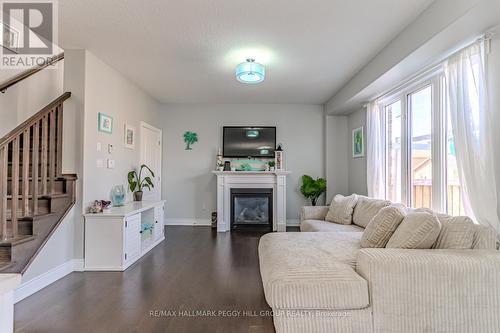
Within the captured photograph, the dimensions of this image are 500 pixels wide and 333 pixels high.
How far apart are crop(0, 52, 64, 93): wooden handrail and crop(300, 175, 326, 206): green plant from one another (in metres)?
4.50

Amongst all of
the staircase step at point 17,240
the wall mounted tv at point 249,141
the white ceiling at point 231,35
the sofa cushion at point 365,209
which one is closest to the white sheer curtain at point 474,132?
the white ceiling at point 231,35

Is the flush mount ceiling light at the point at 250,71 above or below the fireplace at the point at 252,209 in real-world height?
above

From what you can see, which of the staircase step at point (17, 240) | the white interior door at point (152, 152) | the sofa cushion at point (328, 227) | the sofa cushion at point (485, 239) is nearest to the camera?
the sofa cushion at point (485, 239)

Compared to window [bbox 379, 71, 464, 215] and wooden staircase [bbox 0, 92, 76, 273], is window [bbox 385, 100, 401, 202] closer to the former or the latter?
window [bbox 379, 71, 464, 215]

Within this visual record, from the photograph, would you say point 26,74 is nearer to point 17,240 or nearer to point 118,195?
point 17,240

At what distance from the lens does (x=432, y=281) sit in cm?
173

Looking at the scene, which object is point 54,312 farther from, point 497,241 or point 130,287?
→ point 497,241

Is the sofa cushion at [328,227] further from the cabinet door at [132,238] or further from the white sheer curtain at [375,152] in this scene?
the cabinet door at [132,238]

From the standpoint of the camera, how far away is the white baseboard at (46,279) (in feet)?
8.16

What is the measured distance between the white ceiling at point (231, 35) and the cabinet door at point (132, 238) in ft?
6.88

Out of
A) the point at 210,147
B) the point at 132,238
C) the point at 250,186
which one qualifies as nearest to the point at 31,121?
the point at 132,238

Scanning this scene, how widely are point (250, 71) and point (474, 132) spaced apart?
2326 mm

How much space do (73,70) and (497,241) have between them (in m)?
4.50

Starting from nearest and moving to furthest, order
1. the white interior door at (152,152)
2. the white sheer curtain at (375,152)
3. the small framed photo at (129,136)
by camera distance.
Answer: the white sheer curtain at (375,152) → the small framed photo at (129,136) → the white interior door at (152,152)
